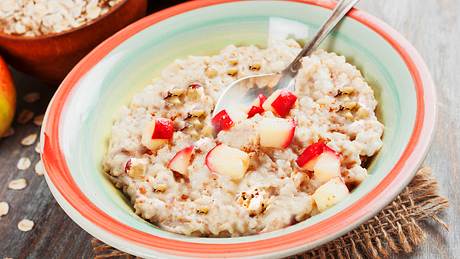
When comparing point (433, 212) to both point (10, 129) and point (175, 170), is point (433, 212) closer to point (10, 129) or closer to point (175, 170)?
point (175, 170)

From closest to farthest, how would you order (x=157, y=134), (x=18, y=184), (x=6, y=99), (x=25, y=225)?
1. (x=157, y=134)
2. (x=25, y=225)
3. (x=18, y=184)
4. (x=6, y=99)

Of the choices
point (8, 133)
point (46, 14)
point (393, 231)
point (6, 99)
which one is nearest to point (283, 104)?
point (393, 231)

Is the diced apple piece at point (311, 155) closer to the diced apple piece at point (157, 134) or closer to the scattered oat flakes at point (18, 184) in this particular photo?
the diced apple piece at point (157, 134)

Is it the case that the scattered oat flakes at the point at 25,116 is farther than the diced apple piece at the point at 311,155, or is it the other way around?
the scattered oat flakes at the point at 25,116

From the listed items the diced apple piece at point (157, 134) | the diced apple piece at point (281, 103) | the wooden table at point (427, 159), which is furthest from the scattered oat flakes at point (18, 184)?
the diced apple piece at point (281, 103)

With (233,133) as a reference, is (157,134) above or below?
below

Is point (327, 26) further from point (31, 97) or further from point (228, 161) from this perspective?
point (31, 97)

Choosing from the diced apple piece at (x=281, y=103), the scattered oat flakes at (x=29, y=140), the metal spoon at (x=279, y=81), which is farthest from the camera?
the scattered oat flakes at (x=29, y=140)
